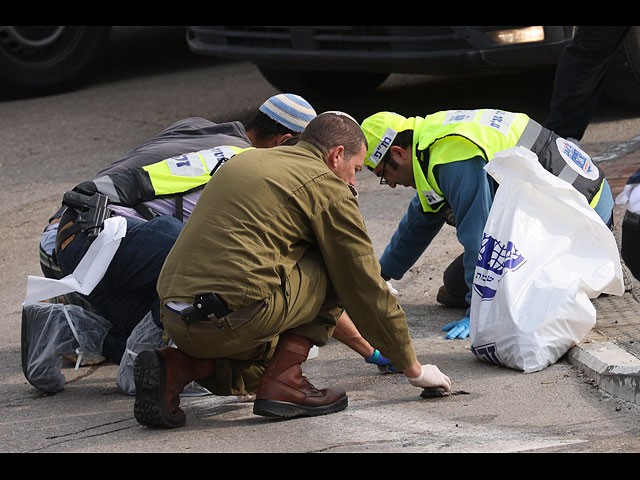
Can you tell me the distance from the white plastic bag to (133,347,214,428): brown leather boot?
1089 millimetres

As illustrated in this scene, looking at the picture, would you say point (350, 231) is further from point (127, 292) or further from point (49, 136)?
point (49, 136)

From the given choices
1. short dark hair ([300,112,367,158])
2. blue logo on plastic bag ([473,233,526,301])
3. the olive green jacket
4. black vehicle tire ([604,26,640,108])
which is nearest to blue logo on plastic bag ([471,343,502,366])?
blue logo on plastic bag ([473,233,526,301])

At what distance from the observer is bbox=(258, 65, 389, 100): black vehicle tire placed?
7840 millimetres

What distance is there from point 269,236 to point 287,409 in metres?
0.56

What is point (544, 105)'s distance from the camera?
7.45 metres

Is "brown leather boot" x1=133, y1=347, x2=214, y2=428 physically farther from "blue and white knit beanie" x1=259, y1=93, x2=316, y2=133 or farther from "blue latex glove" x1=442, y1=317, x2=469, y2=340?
"blue latex glove" x1=442, y1=317, x2=469, y2=340

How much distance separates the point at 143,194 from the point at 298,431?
3.72ft

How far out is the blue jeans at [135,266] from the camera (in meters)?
3.68

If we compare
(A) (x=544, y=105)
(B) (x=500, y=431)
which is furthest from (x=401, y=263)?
(A) (x=544, y=105)

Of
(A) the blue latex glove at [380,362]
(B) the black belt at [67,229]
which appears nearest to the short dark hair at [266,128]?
(B) the black belt at [67,229]

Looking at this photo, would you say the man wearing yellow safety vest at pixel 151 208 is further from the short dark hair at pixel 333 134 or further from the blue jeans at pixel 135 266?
the short dark hair at pixel 333 134

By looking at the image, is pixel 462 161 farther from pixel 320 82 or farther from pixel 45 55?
pixel 45 55

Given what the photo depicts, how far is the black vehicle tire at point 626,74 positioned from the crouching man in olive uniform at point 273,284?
3.69 meters

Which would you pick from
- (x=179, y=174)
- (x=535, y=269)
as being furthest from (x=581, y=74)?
(x=179, y=174)
